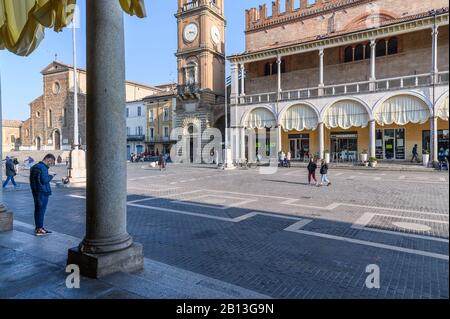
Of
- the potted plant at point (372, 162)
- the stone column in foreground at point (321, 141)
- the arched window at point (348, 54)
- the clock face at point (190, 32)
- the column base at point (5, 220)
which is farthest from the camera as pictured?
the clock face at point (190, 32)

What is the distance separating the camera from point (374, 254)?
552 cm

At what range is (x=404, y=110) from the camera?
2514 centimetres

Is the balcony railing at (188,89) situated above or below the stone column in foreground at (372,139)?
above

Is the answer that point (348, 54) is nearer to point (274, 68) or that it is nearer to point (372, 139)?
point (274, 68)

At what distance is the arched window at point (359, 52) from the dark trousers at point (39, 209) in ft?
100

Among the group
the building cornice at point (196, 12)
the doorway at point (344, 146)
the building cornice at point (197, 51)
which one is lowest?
the doorway at point (344, 146)

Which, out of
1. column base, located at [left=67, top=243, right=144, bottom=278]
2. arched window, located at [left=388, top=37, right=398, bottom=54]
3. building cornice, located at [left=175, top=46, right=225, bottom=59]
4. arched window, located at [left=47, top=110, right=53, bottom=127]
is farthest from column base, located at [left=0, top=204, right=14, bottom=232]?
arched window, located at [left=47, top=110, right=53, bottom=127]

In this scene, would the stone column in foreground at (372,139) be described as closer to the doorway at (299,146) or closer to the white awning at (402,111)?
the white awning at (402,111)

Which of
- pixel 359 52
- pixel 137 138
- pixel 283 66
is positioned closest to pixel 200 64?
pixel 283 66

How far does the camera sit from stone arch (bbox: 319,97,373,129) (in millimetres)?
27203

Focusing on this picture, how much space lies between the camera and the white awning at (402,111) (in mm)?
24303

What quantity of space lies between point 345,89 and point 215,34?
2070cm

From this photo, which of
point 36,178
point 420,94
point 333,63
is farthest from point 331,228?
point 333,63

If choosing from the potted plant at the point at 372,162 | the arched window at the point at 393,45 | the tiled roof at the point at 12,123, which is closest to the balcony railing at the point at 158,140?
the potted plant at the point at 372,162
